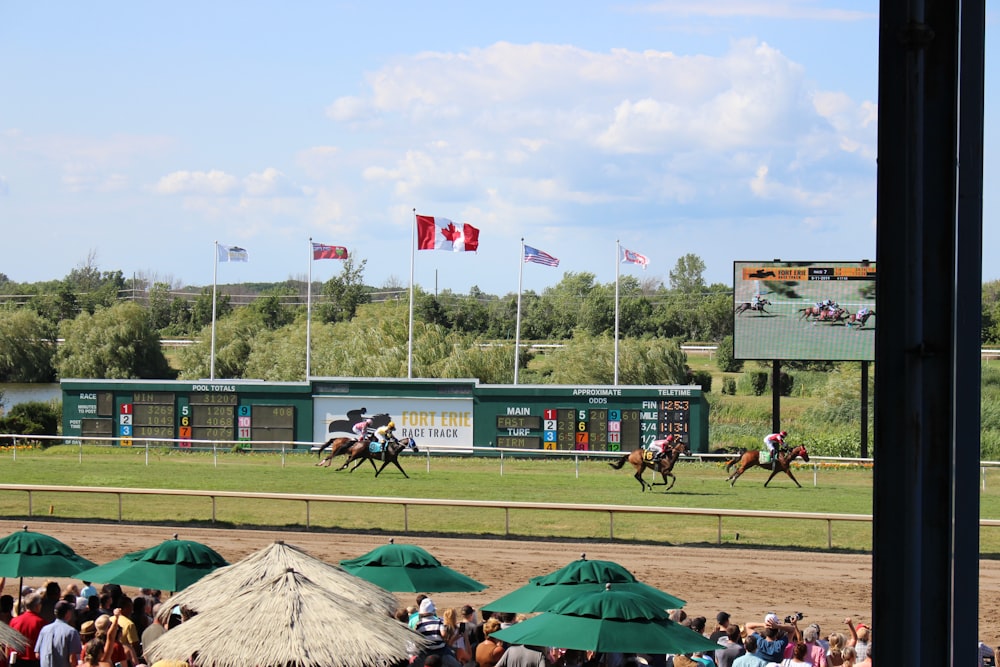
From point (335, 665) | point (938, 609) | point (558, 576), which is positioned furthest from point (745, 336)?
point (938, 609)

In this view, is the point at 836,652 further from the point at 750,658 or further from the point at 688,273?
the point at 688,273

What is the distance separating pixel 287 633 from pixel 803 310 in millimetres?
19232

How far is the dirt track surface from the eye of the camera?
11586 mm

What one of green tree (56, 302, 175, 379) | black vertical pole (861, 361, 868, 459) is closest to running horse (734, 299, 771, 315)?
black vertical pole (861, 361, 868, 459)

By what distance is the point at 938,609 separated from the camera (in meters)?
2.04

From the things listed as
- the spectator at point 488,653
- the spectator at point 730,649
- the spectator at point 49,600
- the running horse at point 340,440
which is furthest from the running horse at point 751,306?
the spectator at point 49,600

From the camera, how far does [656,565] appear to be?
13.7 meters

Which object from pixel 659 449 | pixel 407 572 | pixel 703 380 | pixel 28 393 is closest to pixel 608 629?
pixel 407 572

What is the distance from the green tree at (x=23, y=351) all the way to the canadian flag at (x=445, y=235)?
29.2 metres

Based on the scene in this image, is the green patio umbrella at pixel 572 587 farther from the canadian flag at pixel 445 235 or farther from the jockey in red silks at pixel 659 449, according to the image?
the canadian flag at pixel 445 235

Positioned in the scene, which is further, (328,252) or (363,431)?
(328,252)

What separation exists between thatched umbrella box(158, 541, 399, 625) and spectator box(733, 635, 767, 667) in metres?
2.11

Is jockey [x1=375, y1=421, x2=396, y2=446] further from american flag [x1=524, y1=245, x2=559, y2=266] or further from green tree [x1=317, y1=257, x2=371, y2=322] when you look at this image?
green tree [x1=317, y1=257, x2=371, y2=322]

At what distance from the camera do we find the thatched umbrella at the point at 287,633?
5582mm
